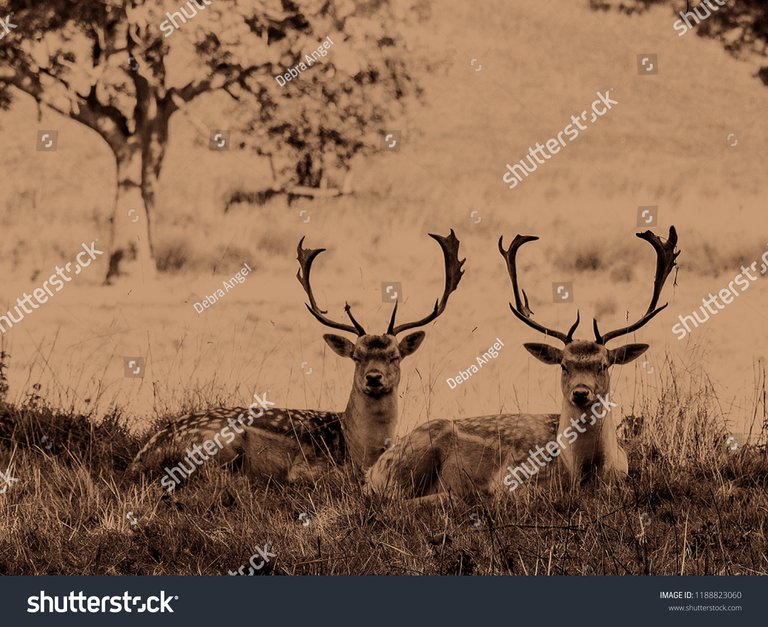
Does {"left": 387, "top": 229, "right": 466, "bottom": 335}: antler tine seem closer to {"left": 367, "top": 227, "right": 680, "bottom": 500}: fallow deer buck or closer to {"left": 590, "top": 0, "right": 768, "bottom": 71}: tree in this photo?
{"left": 367, "top": 227, "right": 680, "bottom": 500}: fallow deer buck

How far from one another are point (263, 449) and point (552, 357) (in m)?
Answer: 2.37

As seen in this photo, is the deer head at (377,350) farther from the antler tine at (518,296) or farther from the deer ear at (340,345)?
the antler tine at (518,296)

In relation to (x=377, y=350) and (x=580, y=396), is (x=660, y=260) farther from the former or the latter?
(x=377, y=350)

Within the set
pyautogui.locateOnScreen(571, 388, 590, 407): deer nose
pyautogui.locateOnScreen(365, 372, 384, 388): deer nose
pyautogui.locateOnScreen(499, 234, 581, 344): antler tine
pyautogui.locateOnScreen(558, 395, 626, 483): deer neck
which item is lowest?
pyautogui.locateOnScreen(558, 395, 626, 483): deer neck

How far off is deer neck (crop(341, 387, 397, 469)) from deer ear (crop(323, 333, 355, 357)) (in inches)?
11.8

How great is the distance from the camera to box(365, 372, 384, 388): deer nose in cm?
927

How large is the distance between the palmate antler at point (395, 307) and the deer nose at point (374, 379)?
39 cm

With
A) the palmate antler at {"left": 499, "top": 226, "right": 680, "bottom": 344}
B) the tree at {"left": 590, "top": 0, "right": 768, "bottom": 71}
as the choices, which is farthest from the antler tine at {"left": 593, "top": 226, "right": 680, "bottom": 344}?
the tree at {"left": 590, "top": 0, "right": 768, "bottom": 71}

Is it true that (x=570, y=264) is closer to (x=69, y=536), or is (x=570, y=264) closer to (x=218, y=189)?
(x=218, y=189)

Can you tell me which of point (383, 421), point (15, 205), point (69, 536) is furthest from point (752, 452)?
point (15, 205)

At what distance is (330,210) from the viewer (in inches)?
428

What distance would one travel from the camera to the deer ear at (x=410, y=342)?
30.7 ft

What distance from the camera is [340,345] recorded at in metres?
9.45

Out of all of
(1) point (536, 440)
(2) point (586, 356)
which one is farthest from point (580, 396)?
(1) point (536, 440)
